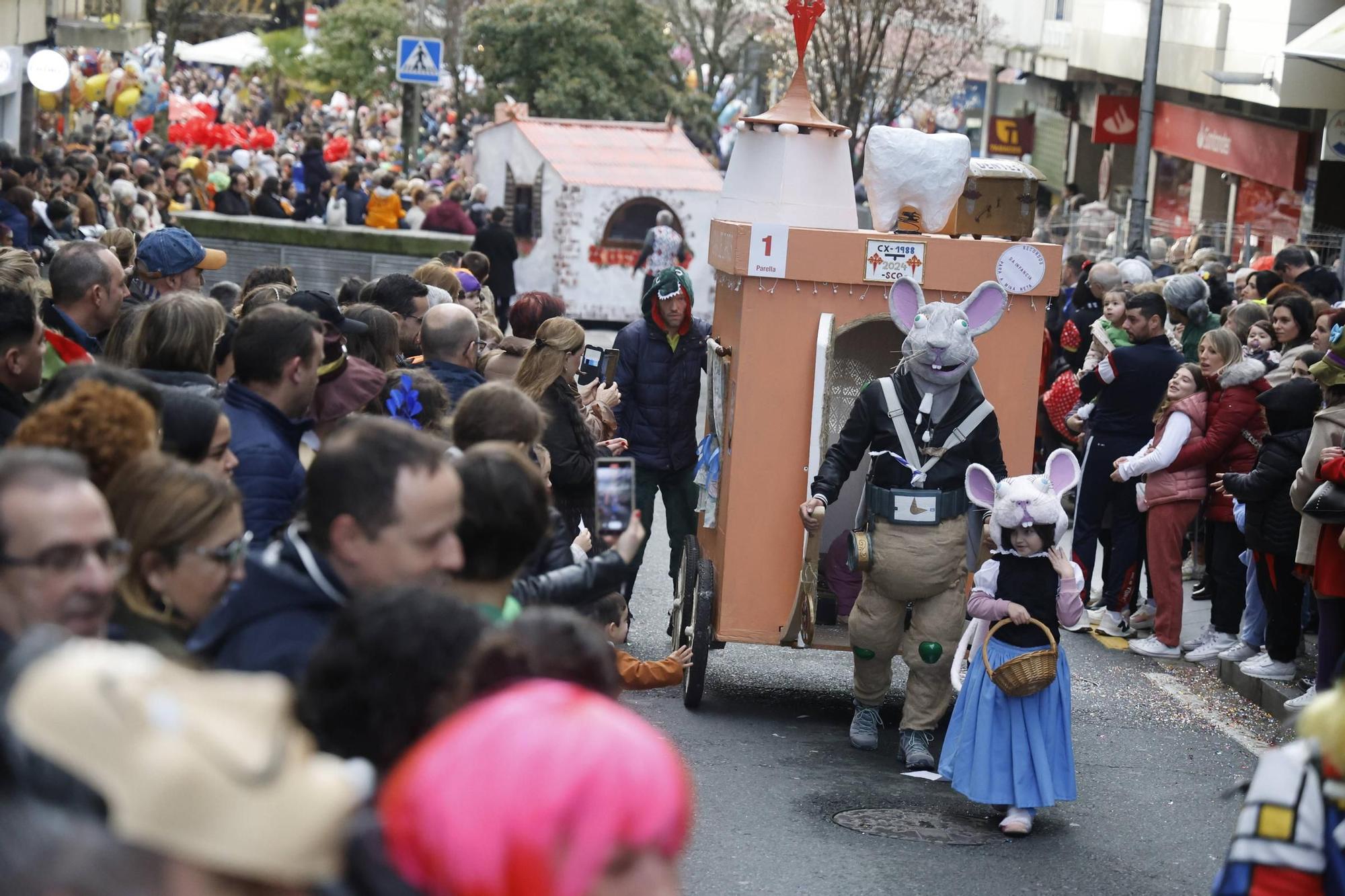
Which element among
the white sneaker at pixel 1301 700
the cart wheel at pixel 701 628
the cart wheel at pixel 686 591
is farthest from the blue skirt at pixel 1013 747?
the white sneaker at pixel 1301 700

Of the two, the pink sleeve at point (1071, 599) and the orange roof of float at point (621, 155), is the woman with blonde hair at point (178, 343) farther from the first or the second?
the orange roof of float at point (621, 155)

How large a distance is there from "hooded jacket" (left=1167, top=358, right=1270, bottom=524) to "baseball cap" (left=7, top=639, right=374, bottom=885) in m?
8.02

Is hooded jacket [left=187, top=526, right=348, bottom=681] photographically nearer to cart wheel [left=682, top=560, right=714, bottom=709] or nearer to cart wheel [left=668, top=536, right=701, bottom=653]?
cart wheel [left=682, top=560, right=714, bottom=709]

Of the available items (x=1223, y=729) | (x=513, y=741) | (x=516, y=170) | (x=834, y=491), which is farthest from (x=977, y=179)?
(x=516, y=170)

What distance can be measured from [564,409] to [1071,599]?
2382 mm

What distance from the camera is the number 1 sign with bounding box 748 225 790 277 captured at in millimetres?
7375

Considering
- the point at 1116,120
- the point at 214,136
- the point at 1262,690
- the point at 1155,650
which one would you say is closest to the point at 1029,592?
the point at 1262,690

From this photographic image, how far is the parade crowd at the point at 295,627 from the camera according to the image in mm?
1794

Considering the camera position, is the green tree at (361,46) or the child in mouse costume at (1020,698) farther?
the green tree at (361,46)

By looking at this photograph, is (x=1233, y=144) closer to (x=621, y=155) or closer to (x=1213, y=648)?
(x=621, y=155)

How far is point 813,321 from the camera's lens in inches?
295

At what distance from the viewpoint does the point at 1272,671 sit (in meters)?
8.63

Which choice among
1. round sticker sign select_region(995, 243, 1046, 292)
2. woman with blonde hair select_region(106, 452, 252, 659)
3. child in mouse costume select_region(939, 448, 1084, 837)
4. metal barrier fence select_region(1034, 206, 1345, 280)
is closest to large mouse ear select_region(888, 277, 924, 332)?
round sticker sign select_region(995, 243, 1046, 292)

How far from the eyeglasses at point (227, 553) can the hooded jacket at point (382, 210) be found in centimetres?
1817
